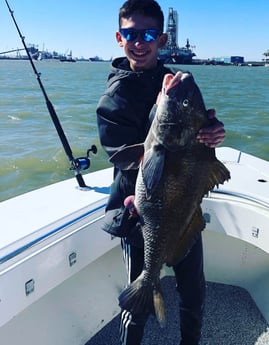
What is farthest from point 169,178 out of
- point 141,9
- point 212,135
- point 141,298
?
point 141,9

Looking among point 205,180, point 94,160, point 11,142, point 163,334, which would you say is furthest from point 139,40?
point 11,142

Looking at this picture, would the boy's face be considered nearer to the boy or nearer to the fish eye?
the boy

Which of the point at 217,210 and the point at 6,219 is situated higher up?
the point at 6,219

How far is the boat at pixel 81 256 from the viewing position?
2.34 metres

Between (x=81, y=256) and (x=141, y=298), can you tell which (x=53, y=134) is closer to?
(x=81, y=256)

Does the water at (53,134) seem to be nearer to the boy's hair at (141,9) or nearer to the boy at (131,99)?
the boy at (131,99)

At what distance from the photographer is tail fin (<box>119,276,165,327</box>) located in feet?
7.05

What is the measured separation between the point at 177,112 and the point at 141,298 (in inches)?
37.9

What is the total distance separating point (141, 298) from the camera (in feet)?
7.09

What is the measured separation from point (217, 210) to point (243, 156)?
1.20 m

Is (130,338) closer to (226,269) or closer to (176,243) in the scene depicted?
(176,243)

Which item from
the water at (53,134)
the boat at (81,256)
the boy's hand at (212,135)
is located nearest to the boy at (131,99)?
the boy's hand at (212,135)

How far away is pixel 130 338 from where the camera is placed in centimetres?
248

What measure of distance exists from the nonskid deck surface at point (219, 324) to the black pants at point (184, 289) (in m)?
0.78
